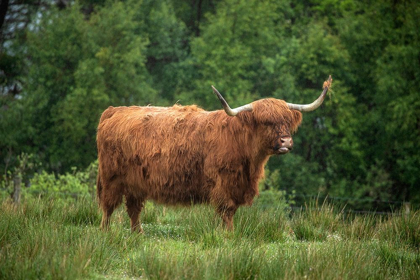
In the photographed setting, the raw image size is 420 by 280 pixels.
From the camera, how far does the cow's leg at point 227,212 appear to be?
6586mm

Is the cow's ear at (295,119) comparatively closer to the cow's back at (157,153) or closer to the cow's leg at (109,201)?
the cow's back at (157,153)

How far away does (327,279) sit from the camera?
15.8 feet

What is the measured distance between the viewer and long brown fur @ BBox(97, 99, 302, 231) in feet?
21.7

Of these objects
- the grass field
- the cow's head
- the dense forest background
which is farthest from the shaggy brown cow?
the dense forest background

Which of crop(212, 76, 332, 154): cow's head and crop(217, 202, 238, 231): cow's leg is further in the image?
crop(217, 202, 238, 231): cow's leg

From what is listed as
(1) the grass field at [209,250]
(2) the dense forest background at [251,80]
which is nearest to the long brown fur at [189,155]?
(1) the grass field at [209,250]

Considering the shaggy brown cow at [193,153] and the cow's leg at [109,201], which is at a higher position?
the shaggy brown cow at [193,153]

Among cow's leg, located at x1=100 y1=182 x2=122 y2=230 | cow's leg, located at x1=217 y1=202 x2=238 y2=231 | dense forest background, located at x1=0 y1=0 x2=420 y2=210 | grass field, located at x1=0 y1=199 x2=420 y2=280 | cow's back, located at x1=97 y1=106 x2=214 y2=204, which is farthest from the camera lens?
dense forest background, located at x1=0 y1=0 x2=420 y2=210

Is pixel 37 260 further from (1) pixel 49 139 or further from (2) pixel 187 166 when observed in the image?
(1) pixel 49 139

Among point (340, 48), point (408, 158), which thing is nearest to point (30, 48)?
point (340, 48)

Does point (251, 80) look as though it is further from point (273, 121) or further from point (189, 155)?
point (273, 121)

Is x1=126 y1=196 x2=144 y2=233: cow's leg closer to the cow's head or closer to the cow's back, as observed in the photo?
the cow's back

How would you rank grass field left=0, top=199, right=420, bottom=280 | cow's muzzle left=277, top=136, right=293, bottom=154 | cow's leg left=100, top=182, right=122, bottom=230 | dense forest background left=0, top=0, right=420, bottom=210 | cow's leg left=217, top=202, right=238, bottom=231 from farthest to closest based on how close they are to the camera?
1. dense forest background left=0, top=0, right=420, bottom=210
2. cow's leg left=100, top=182, right=122, bottom=230
3. cow's leg left=217, top=202, right=238, bottom=231
4. cow's muzzle left=277, top=136, right=293, bottom=154
5. grass field left=0, top=199, right=420, bottom=280

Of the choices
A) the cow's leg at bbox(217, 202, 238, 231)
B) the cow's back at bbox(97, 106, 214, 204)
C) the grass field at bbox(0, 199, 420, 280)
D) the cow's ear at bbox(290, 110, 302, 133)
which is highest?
the cow's ear at bbox(290, 110, 302, 133)
